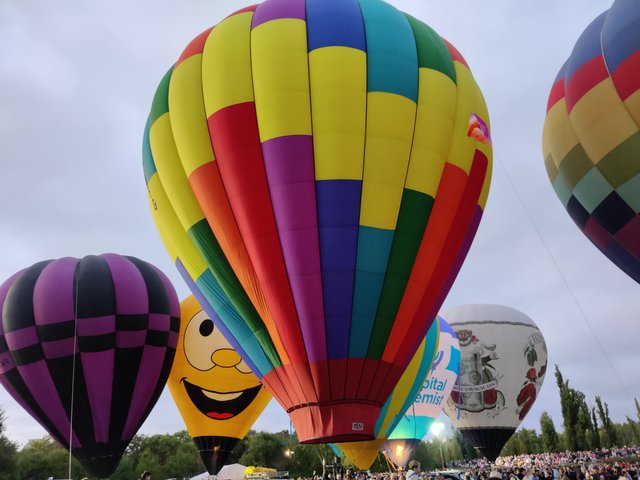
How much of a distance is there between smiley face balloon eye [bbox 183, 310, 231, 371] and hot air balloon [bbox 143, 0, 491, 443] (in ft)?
17.2

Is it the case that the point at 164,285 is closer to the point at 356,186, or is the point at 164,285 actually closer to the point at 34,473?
the point at 356,186

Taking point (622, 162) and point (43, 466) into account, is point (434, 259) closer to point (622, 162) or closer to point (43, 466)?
point (622, 162)

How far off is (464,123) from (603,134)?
2.62m

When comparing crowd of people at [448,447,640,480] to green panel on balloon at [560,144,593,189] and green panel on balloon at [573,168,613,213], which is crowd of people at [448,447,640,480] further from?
green panel on balloon at [560,144,593,189]

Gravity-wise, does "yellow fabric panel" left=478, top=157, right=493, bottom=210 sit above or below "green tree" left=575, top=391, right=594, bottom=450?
above

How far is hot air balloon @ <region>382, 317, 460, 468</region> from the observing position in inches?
602

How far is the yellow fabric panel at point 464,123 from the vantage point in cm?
807

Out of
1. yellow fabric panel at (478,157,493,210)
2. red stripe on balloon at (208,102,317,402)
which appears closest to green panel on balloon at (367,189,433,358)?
red stripe on balloon at (208,102,317,402)

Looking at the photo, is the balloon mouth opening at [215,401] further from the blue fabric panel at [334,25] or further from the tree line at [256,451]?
the tree line at [256,451]

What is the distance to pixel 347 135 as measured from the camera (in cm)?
730

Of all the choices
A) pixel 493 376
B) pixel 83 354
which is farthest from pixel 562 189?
pixel 83 354

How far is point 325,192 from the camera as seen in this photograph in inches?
285

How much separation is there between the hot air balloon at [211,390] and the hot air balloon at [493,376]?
8.12 metres

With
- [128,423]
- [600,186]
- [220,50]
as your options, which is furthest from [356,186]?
[128,423]
